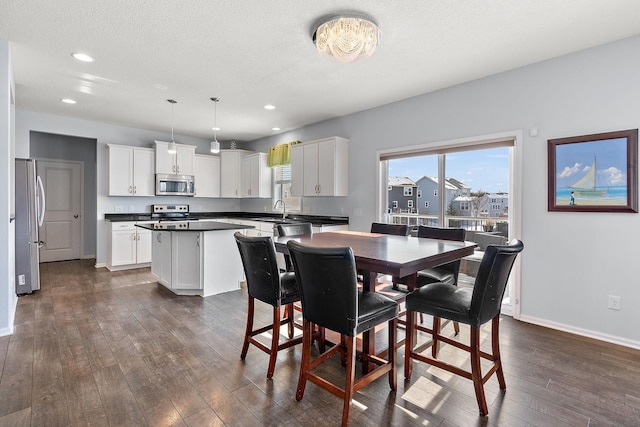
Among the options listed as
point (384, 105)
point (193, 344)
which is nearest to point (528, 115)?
point (384, 105)

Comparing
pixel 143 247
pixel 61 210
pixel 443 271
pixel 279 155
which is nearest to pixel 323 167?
pixel 279 155

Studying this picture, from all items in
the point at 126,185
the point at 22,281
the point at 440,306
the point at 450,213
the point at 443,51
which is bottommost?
the point at 22,281

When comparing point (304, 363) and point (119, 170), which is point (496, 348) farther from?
point (119, 170)

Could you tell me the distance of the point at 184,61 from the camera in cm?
324

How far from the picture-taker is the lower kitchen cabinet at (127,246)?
549cm

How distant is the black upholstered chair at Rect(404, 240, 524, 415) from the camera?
5.87 feet

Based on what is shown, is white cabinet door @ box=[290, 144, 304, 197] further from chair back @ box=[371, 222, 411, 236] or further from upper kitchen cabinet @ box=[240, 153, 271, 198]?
chair back @ box=[371, 222, 411, 236]

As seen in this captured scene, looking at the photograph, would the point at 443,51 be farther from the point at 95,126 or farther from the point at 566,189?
the point at 95,126

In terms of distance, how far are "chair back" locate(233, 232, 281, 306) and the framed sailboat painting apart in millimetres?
2719

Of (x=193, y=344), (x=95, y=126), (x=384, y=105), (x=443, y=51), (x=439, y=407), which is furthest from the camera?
(x=95, y=126)

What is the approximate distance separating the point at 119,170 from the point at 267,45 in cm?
425

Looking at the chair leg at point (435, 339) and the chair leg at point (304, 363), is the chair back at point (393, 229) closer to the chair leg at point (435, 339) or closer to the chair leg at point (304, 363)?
the chair leg at point (435, 339)

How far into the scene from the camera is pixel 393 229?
3.41 meters

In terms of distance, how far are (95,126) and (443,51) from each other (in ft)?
18.9
